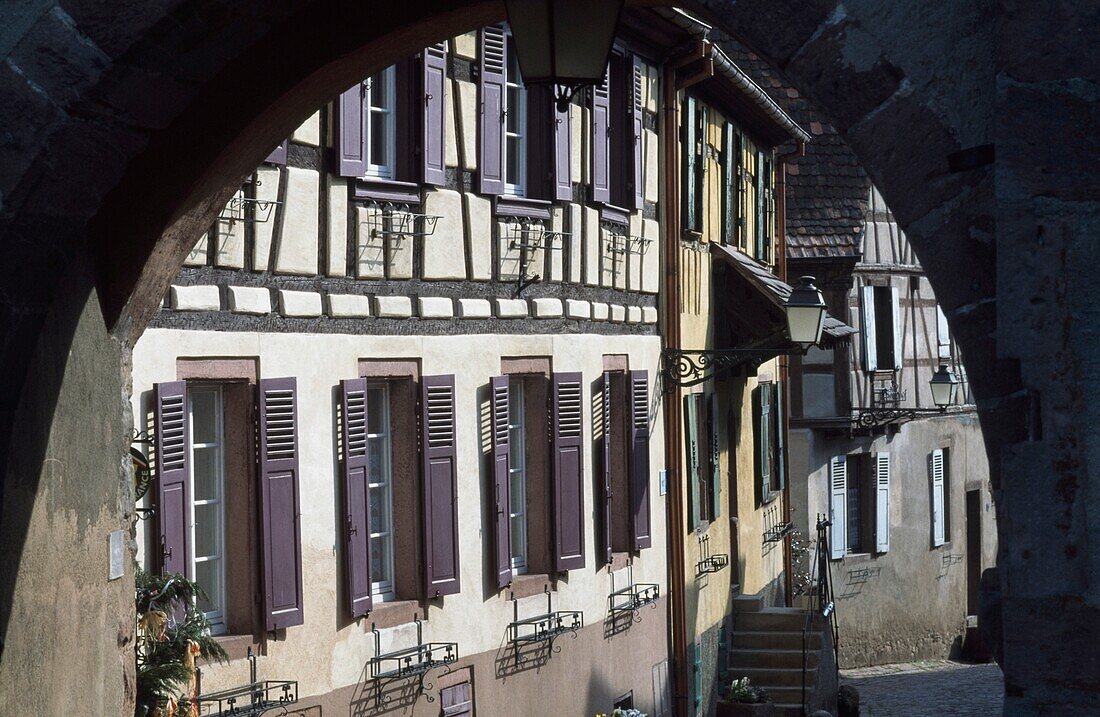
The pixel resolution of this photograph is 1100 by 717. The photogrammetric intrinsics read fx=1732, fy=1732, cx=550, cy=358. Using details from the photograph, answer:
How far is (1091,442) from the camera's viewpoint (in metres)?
2.95

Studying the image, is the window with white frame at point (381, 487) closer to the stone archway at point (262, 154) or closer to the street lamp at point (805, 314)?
the street lamp at point (805, 314)

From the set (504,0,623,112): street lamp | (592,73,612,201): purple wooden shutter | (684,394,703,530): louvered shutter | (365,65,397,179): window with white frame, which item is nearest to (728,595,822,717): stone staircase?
(684,394,703,530): louvered shutter

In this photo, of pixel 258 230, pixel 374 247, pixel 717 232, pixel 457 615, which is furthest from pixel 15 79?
pixel 717 232

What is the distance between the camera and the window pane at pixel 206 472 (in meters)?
8.95

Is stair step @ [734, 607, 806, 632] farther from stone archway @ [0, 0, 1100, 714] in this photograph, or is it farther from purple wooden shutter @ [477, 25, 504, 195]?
stone archway @ [0, 0, 1100, 714]

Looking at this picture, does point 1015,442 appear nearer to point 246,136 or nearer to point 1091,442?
point 1091,442

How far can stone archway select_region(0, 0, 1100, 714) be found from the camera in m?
2.97

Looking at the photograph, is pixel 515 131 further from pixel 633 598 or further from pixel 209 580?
pixel 209 580

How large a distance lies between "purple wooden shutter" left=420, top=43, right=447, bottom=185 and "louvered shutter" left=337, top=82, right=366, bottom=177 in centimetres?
74

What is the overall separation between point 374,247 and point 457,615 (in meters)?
2.55

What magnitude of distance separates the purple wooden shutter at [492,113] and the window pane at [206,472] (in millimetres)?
3287

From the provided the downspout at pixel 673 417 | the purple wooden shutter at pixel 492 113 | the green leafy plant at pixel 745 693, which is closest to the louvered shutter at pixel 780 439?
the green leafy plant at pixel 745 693

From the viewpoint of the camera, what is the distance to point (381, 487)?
10734mm

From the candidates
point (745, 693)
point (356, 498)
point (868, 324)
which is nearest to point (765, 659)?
point (745, 693)
